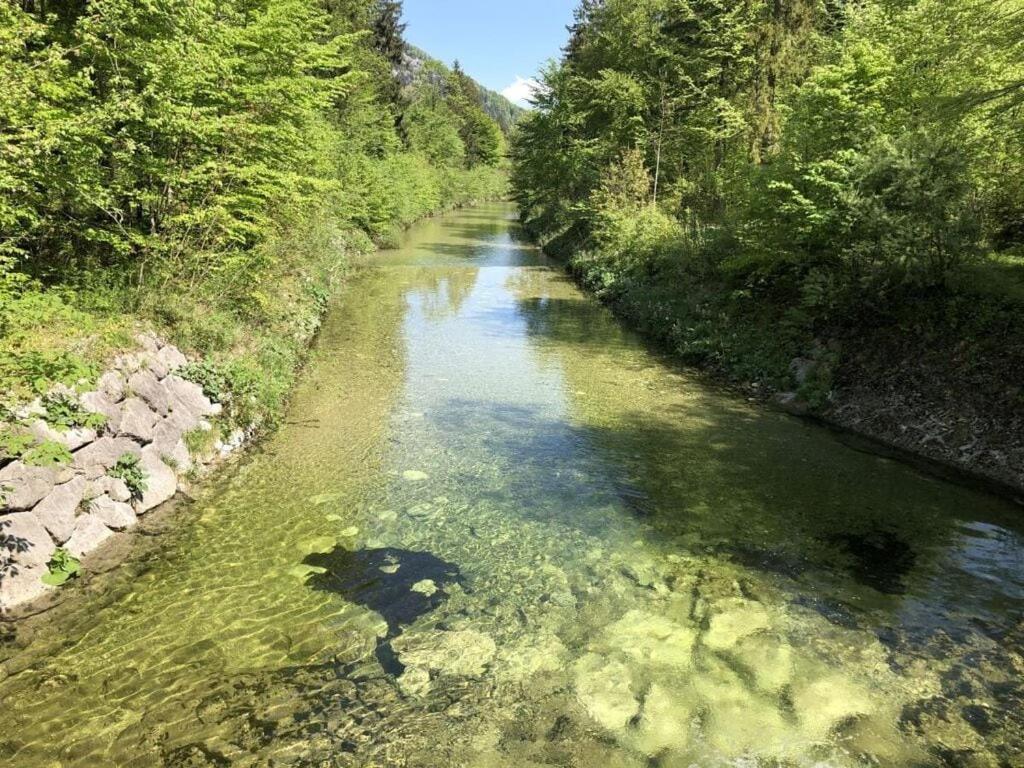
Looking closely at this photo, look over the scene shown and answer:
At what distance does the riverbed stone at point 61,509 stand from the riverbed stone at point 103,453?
0.67 ft

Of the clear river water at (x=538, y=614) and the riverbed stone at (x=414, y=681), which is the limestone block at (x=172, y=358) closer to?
→ the clear river water at (x=538, y=614)

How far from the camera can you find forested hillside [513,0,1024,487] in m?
11.6

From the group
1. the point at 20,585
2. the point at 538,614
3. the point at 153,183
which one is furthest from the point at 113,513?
the point at 153,183

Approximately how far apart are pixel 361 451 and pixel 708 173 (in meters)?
20.9

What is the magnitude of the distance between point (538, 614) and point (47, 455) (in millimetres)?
5356

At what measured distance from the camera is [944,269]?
12500 mm

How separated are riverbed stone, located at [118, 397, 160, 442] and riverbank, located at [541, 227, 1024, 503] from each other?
12.1 meters

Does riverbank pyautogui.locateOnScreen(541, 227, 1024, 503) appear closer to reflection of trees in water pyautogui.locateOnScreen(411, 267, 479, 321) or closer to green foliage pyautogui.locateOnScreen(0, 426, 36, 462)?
reflection of trees in water pyautogui.locateOnScreen(411, 267, 479, 321)

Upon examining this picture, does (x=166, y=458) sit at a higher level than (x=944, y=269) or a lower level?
lower

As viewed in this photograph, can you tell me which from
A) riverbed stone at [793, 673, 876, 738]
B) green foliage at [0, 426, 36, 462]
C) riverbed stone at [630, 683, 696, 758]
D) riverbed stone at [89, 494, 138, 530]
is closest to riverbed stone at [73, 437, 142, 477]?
riverbed stone at [89, 494, 138, 530]

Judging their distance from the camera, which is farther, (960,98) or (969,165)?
(969,165)

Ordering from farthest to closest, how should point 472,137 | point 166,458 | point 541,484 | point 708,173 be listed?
point 472,137, point 708,173, point 541,484, point 166,458

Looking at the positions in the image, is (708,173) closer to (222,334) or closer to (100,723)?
(222,334)

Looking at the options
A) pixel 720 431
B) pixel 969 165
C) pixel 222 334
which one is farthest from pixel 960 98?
pixel 222 334
